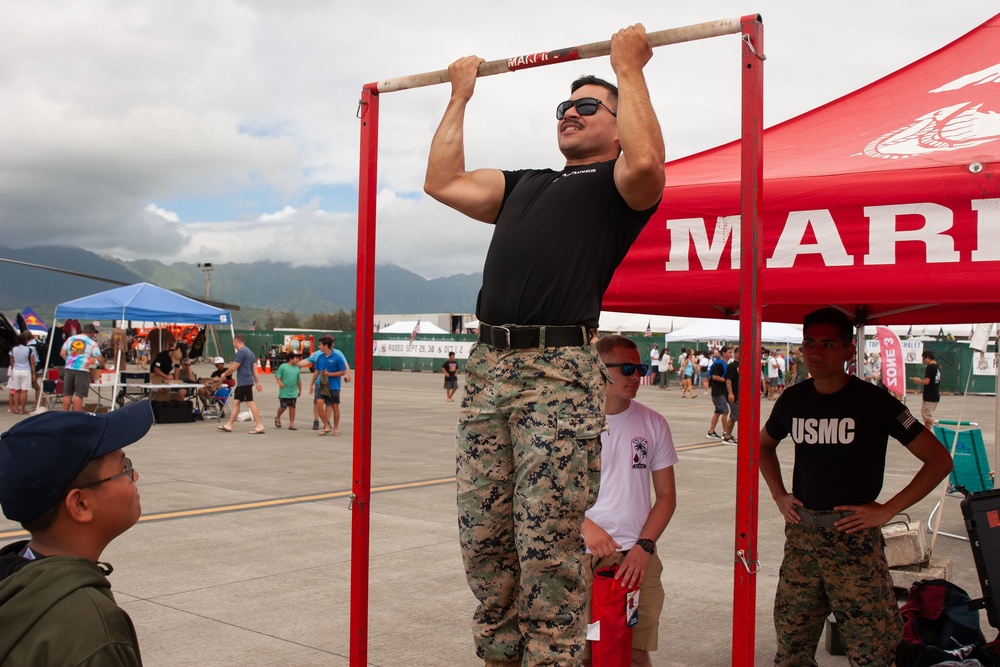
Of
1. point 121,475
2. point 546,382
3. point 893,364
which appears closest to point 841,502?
point 546,382

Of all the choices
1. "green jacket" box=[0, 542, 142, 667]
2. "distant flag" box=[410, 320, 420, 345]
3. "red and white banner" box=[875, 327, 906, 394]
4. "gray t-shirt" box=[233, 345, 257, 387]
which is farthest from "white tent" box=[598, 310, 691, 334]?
"green jacket" box=[0, 542, 142, 667]

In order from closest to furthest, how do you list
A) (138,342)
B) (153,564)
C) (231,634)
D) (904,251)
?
(904,251)
(231,634)
(153,564)
(138,342)

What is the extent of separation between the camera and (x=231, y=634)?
4672 millimetres

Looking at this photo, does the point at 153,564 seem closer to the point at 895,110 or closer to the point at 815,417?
the point at 815,417

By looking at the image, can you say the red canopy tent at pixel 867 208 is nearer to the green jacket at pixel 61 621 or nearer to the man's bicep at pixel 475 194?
the man's bicep at pixel 475 194

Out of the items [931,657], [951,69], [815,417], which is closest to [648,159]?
[815,417]

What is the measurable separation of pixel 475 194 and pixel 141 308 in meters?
16.9

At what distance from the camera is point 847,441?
375cm

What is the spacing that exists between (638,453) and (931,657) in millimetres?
1508

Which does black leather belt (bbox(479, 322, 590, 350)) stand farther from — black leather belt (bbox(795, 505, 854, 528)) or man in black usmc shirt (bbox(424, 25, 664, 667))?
black leather belt (bbox(795, 505, 854, 528))

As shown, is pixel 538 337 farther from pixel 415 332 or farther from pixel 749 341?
Answer: pixel 415 332

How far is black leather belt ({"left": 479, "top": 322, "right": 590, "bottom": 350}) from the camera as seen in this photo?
8.21ft

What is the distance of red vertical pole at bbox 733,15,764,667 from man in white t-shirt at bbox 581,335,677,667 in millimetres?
901

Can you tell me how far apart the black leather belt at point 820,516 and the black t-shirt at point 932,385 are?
1537 cm
